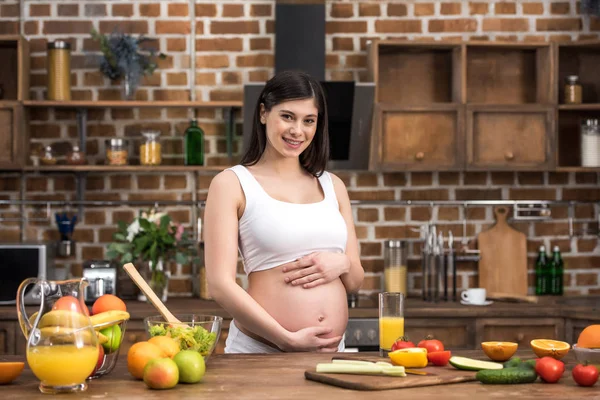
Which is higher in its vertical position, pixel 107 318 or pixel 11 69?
pixel 11 69

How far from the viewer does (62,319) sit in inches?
66.2

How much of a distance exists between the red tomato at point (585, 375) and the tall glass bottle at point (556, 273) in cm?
267

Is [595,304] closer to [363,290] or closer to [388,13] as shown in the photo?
[363,290]

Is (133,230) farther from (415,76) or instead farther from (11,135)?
(415,76)

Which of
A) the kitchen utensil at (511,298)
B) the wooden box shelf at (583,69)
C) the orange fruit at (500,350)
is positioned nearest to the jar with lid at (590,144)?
the wooden box shelf at (583,69)

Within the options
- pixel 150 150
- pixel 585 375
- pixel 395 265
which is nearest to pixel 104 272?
pixel 150 150

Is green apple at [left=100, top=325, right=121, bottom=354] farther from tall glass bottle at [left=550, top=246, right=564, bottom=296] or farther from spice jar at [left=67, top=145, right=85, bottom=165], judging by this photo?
tall glass bottle at [left=550, top=246, right=564, bottom=296]

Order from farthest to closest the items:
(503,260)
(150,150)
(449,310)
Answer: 1. (503,260)
2. (150,150)
3. (449,310)

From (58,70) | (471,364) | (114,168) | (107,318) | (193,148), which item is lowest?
(471,364)

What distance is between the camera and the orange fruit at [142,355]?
71.1 inches

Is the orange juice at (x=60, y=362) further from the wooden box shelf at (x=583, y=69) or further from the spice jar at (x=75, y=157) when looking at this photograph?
the wooden box shelf at (x=583, y=69)

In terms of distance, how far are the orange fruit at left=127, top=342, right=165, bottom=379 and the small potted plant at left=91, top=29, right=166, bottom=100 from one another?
2.54 meters

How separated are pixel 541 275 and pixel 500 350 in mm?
2515

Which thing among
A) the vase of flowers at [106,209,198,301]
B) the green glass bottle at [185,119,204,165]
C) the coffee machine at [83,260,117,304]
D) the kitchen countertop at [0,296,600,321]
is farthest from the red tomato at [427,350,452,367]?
the green glass bottle at [185,119,204,165]
